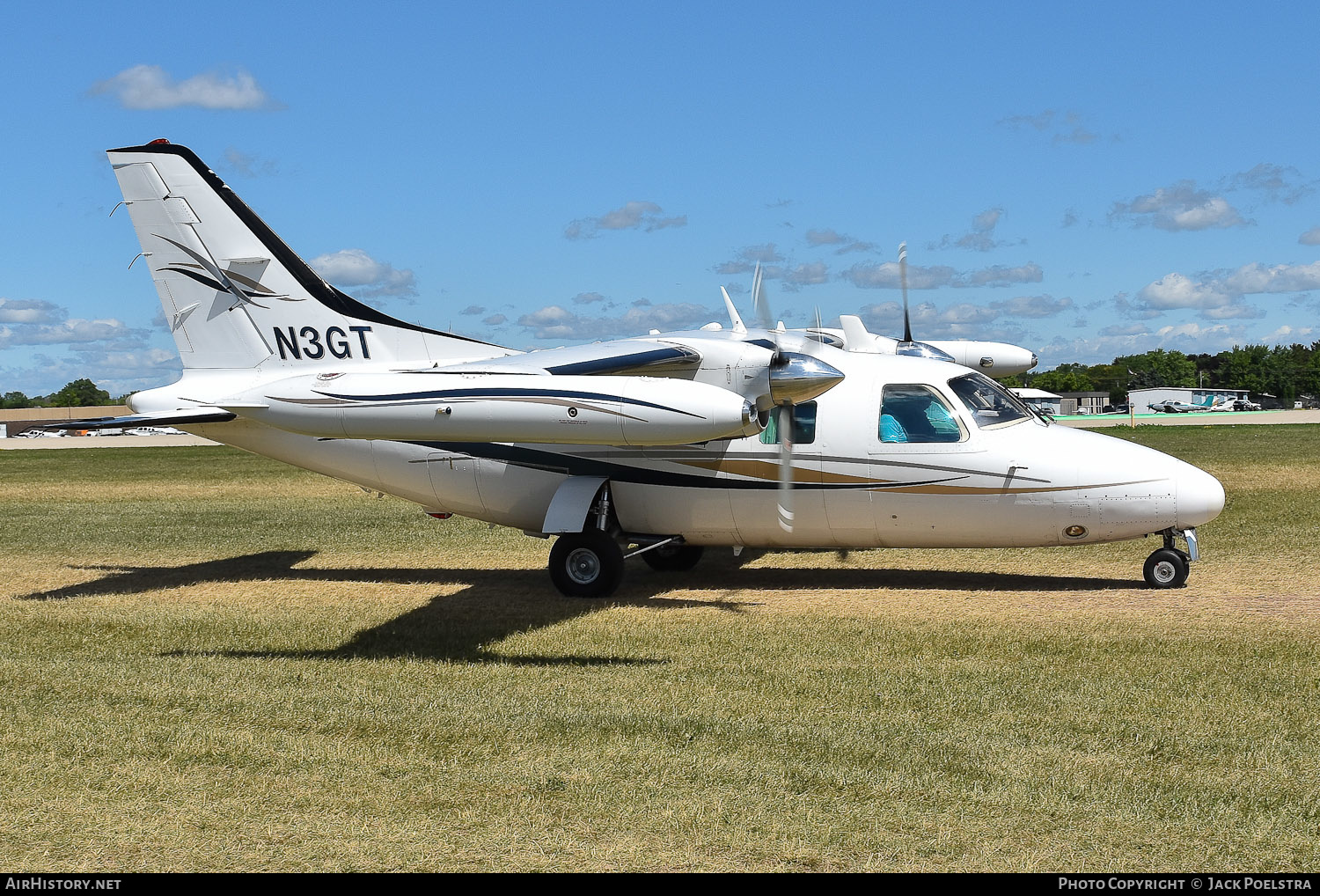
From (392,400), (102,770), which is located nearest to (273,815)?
(102,770)

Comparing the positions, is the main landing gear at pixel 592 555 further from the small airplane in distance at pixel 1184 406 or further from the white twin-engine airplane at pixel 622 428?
the small airplane in distance at pixel 1184 406

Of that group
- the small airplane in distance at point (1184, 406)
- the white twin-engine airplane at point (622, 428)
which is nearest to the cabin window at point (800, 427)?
the white twin-engine airplane at point (622, 428)

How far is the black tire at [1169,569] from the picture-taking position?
13227 mm

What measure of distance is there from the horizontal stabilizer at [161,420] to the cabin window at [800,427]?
645cm

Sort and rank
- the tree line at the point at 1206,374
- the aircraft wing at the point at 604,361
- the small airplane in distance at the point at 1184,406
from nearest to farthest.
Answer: the aircraft wing at the point at 604,361 → the small airplane in distance at the point at 1184,406 → the tree line at the point at 1206,374

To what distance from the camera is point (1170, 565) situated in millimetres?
13242

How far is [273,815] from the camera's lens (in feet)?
21.6

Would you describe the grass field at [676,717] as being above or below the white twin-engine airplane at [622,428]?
below

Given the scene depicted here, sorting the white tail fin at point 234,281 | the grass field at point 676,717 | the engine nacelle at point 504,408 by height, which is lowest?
the grass field at point 676,717

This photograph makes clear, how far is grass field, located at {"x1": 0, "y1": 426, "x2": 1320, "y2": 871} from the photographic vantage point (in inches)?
241

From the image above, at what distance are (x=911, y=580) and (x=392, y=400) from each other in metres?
6.94

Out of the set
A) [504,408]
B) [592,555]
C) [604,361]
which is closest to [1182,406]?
[592,555]

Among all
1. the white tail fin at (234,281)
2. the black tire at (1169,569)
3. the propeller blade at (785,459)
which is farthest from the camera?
the white tail fin at (234,281)

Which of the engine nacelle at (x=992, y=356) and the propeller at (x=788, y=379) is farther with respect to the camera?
the engine nacelle at (x=992, y=356)
